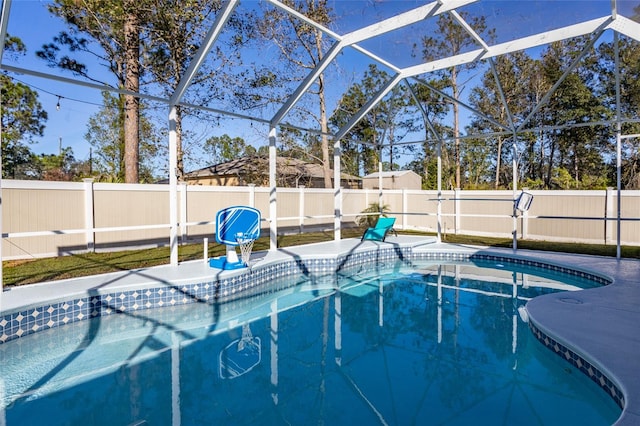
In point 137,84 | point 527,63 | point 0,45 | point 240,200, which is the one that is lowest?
point 240,200

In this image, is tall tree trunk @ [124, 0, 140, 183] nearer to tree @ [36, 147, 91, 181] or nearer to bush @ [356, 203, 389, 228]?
bush @ [356, 203, 389, 228]

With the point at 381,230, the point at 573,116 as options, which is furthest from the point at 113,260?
the point at 573,116

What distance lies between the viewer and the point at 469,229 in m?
12.9

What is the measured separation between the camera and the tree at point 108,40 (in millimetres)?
10823

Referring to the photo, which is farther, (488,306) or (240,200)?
(240,200)

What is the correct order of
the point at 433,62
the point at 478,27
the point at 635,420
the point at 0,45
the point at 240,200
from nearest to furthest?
the point at 635,420
the point at 0,45
the point at 478,27
the point at 433,62
the point at 240,200

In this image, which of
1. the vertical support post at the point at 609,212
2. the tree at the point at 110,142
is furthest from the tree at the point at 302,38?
the tree at the point at 110,142

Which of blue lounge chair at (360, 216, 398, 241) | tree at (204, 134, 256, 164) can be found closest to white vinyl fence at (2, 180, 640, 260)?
blue lounge chair at (360, 216, 398, 241)

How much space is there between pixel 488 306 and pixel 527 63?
46.3 ft

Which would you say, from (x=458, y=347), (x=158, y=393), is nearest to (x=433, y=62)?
(x=458, y=347)

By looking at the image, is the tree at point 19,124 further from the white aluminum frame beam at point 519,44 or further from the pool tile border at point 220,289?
the white aluminum frame beam at point 519,44

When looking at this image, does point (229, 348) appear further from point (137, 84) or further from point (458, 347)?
point (137, 84)

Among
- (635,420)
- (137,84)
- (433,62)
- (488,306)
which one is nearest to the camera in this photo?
(635,420)

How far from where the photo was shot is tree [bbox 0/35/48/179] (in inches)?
649
